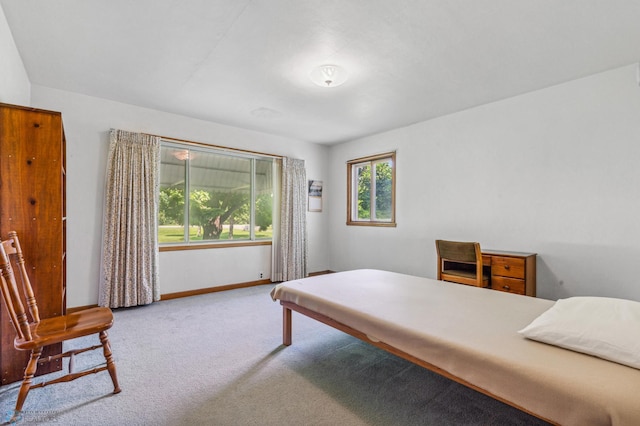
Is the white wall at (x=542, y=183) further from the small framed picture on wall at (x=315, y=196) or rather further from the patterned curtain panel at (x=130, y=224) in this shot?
the patterned curtain panel at (x=130, y=224)

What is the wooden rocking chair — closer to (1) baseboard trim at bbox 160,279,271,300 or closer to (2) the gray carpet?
→ (2) the gray carpet

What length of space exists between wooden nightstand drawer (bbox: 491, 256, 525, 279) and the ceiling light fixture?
244 cm

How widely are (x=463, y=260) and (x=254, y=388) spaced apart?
242cm

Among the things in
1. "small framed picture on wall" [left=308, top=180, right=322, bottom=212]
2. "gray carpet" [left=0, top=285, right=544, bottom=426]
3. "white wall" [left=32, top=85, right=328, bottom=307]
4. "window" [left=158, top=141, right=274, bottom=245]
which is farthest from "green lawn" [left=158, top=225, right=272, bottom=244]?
"gray carpet" [left=0, top=285, right=544, bottom=426]

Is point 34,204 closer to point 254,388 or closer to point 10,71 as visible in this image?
point 10,71

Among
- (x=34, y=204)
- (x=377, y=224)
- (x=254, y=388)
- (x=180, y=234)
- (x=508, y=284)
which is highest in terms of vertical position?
(x=34, y=204)

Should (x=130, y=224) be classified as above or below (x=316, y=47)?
below

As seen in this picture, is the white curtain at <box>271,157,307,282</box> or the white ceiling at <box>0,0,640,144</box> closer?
the white ceiling at <box>0,0,640,144</box>

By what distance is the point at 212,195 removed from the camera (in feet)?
15.4

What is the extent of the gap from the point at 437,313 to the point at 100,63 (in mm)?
3528

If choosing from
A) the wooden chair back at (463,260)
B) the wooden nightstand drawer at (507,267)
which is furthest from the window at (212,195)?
the wooden nightstand drawer at (507,267)

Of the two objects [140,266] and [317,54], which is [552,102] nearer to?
[317,54]

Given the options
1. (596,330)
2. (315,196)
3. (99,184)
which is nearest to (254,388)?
(596,330)

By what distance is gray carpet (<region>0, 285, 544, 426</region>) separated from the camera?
1728mm
